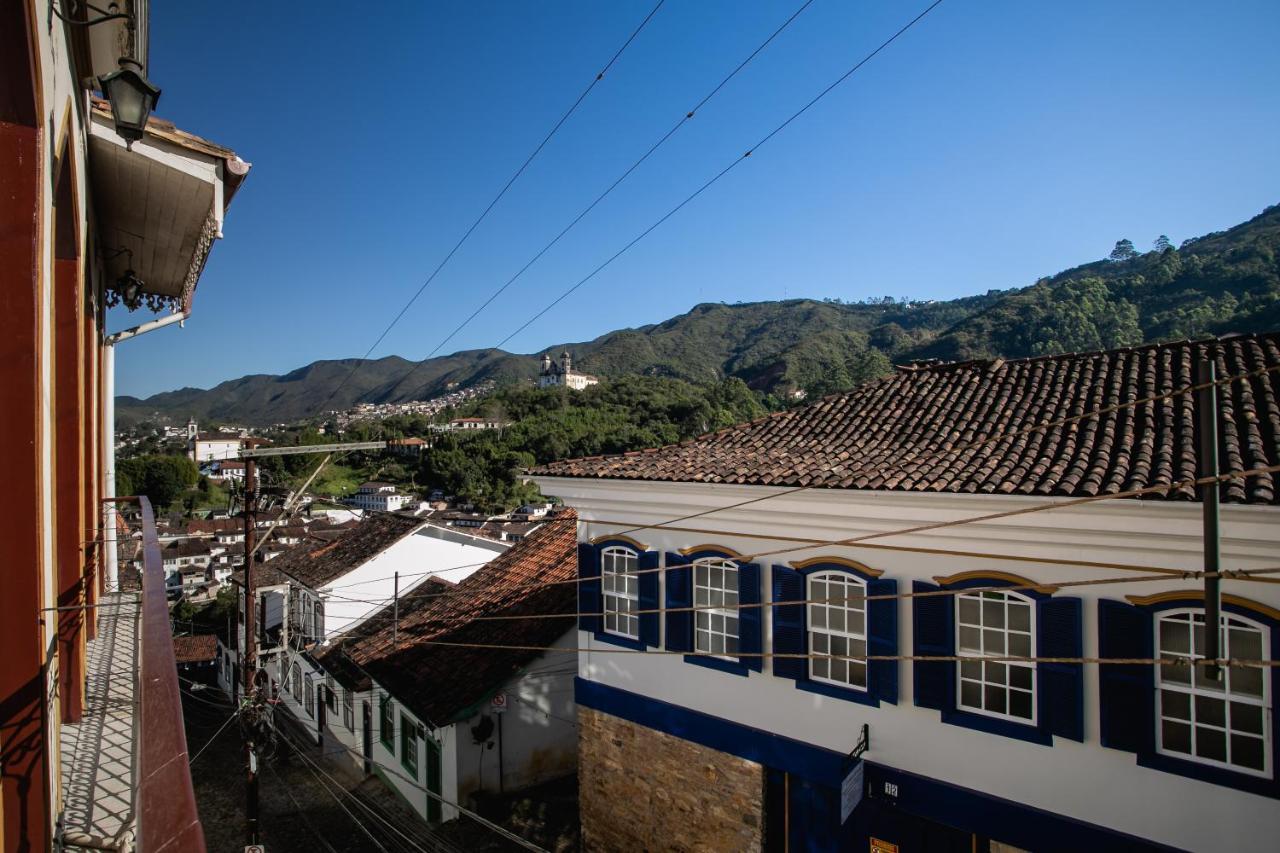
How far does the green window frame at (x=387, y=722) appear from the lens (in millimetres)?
16281

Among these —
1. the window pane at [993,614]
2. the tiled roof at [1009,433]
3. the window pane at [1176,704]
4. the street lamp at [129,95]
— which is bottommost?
the window pane at [1176,704]

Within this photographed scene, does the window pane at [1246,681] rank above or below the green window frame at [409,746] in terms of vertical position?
above

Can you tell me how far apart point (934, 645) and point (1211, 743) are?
97.3 inches

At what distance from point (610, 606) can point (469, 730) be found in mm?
4799

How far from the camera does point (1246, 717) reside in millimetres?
6512

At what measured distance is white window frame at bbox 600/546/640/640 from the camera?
425 inches

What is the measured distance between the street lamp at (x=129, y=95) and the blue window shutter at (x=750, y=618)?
307 inches

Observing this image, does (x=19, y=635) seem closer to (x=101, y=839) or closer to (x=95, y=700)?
(x=101, y=839)

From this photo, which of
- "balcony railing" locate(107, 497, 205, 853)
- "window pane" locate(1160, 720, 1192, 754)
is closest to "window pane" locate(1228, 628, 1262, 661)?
"window pane" locate(1160, 720, 1192, 754)

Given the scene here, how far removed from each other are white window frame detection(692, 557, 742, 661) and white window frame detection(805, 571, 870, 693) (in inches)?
39.5

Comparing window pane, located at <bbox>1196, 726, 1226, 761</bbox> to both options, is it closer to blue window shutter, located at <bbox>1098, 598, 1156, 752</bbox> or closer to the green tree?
blue window shutter, located at <bbox>1098, 598, 1156, 752</bbox>

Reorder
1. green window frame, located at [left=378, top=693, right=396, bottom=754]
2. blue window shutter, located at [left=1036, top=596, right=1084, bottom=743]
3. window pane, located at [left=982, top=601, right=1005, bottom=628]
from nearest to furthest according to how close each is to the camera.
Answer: blue window shutter, located at [left=1036, top=596, right=1084, bottom=743] < window pane, located at [left=982, top=601, right=1005, bottom=628] < green window frame, located at [left=378, top=693, right=396, bottom=754]

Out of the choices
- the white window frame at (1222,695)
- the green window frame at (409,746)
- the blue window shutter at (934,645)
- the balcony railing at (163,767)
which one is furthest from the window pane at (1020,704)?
the green window frame at (409,746)

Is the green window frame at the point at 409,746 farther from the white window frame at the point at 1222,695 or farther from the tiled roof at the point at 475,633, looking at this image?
the white window frame at the point at 1222,695
